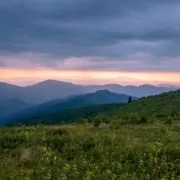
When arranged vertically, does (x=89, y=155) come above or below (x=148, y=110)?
below

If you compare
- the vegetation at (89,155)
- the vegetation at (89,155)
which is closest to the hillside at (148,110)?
the vegetation at (89,155)

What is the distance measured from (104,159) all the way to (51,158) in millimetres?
1817

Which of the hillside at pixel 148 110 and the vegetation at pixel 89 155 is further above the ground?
the hillside at pixel 148 110

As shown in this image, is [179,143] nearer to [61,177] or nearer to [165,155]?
[165,155]

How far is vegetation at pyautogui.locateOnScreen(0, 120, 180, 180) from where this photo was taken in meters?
14.0

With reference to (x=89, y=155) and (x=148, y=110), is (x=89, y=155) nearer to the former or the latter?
(x=89, y=155)

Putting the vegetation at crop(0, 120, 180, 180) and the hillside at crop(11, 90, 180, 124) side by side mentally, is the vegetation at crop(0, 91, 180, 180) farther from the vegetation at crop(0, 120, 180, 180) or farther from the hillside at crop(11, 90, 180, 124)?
the hillside at crop(11, 90, 180, 124)

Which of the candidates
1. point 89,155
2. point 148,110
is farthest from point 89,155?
point 148,110

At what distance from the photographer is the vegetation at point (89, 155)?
46.0 feet

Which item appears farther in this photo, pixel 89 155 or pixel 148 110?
pixel 148 110

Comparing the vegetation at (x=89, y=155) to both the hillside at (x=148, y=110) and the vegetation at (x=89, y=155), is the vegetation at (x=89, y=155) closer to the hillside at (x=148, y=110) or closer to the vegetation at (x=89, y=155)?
the vegetation at (x=89, y=155)

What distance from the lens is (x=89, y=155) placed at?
18172 mm

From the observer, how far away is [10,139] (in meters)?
22.1

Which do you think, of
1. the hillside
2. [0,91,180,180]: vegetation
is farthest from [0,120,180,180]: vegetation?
the hillside
